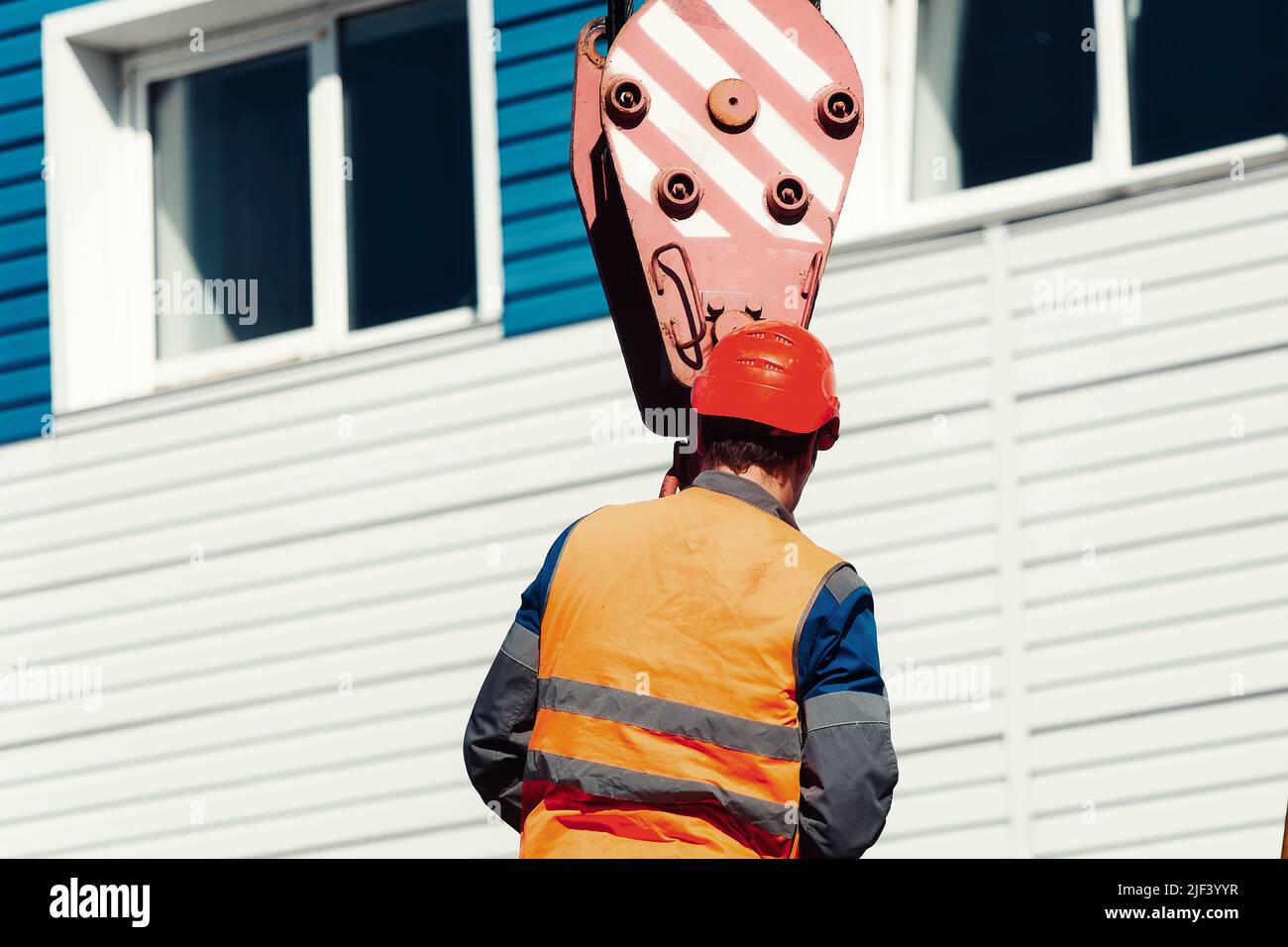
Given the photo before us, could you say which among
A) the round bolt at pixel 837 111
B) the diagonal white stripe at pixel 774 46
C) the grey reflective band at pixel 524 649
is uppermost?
the diagonal white stripe at pixel 774 46

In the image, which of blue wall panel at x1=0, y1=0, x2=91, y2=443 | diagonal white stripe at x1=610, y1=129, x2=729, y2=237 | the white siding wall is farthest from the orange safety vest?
blue wall panel at x1=0, y1=0, x2=91, y2=443

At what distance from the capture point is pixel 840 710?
3689 mm

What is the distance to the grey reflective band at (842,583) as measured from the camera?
3779 millimetres

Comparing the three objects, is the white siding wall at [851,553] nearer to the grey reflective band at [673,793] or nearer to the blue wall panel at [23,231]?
the blue wall panel at [23,231]

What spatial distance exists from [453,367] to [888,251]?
178 centimetres

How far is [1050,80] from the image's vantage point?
790 cm

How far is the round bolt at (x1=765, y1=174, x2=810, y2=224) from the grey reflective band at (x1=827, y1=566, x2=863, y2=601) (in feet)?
3.29

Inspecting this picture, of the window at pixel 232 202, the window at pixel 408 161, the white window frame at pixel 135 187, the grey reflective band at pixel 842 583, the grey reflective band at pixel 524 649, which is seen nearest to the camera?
the grey reflective band at pixel 842 583

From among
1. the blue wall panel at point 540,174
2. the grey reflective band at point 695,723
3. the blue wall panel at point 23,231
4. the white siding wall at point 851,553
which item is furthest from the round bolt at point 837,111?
the blue wall panel at point 23,231

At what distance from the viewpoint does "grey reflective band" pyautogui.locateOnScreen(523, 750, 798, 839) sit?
143 inches

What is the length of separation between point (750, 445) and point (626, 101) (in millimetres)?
928

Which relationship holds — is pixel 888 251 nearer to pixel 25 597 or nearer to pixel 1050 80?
pixel 1050 80

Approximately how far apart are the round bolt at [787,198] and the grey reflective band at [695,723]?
1268 millimetres
